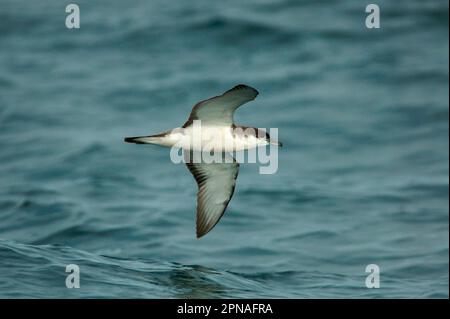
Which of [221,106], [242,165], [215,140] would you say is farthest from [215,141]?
[242,165]

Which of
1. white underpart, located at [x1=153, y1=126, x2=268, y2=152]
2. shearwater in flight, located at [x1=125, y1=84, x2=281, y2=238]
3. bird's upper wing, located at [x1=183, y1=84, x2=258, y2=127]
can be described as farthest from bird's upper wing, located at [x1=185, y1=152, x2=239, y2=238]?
bird's upper wing, located at [x1=183, y1=84, x2=258, y2=127]

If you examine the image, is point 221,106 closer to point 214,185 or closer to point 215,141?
point 215,141

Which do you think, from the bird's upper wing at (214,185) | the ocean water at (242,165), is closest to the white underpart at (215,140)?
the bird's upper wing at (214,185)

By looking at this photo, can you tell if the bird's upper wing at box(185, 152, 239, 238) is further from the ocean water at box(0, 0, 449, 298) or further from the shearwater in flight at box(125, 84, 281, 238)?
the ocean water at box(0, 0, 449, 298)

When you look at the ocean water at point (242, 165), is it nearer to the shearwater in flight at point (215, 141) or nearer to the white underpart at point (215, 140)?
the shearwater in flight at point (215, 141)
